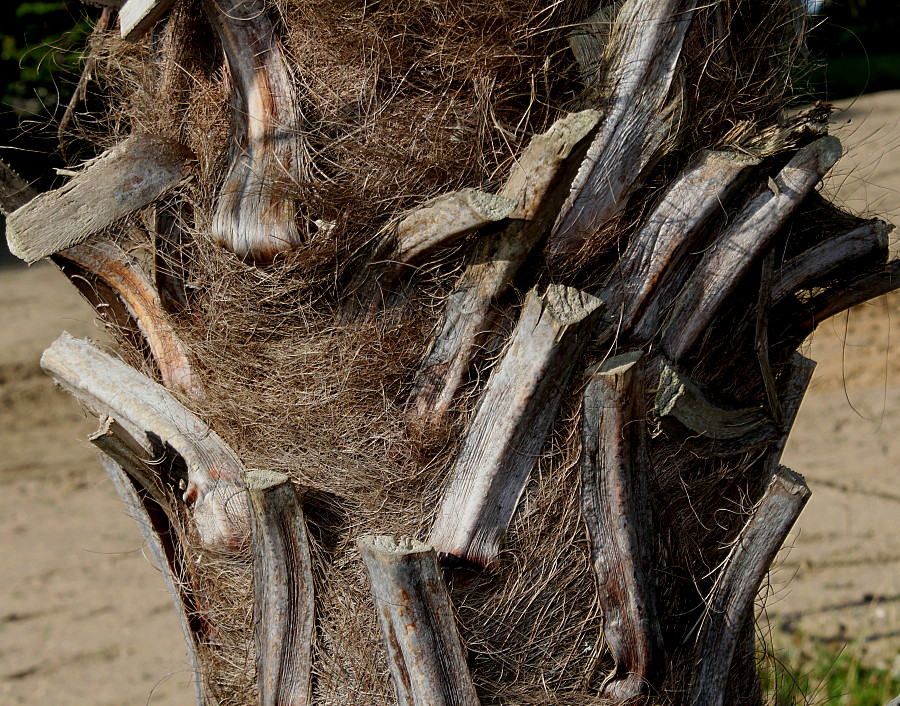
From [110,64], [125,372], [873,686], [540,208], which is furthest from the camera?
[873,686]

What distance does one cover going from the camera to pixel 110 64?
207 centimetres

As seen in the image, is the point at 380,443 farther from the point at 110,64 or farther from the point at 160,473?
the point at 110,64

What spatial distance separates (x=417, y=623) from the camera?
5.09 ft

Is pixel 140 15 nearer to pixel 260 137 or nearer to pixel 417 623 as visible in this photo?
pixel 260 137

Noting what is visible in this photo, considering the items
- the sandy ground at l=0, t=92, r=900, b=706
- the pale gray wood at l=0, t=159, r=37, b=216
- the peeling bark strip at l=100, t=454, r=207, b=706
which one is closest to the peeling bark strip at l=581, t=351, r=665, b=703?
the peeling bark strip at l=100, t=454, r=207, b=706

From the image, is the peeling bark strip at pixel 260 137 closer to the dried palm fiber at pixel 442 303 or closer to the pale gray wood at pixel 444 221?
the dried palm fiber at pixel 442 303

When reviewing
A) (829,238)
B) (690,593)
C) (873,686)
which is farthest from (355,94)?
(873,686)

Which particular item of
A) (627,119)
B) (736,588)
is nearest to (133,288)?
(627,119)

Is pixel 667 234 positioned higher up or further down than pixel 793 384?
higher up

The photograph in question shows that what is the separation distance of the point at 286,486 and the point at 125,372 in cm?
55

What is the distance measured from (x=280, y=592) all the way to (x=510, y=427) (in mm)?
534

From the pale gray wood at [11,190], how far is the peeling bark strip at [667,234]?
133 centimetres

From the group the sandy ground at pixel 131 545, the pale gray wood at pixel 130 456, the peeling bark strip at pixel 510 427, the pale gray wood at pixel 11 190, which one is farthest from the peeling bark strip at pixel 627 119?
the sandy ground at pixel 131 545

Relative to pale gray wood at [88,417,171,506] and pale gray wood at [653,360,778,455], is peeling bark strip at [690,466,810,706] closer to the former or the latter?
pale gray wood at [653,360,778,455]
